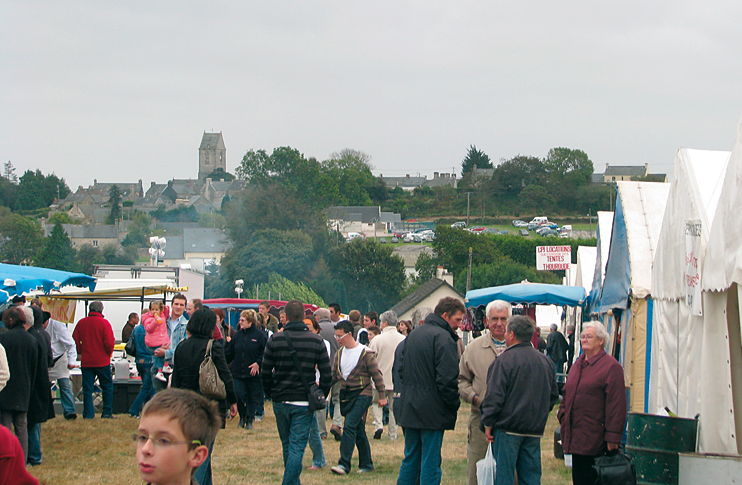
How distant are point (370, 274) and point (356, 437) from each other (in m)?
72.2

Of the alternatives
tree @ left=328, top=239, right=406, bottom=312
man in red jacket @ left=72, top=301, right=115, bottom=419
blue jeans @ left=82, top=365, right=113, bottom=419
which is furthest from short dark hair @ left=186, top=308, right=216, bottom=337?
tree @ left=328, top=239, right=406, bottom=312

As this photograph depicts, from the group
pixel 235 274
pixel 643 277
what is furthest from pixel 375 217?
pixel 643 277

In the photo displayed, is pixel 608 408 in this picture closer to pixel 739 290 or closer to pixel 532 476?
pixel 532 476

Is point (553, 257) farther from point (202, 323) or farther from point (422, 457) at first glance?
point (202, 323)

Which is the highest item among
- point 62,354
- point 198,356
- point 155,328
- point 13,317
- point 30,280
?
point 30,280

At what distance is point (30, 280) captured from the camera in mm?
9953

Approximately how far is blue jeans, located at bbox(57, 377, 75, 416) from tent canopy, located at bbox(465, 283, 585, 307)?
25.8 feet

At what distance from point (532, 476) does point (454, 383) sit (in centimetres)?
94

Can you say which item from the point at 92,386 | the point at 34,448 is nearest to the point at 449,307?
the point at 34,448

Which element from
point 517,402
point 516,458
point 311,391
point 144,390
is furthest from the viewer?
point 144,390

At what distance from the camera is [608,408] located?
6.25 m

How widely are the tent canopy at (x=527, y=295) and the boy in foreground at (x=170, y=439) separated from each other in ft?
42.9

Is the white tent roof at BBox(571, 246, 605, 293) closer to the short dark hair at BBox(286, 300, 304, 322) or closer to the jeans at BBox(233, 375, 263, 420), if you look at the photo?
the jeans at BBox(233, 375, 263, 420)

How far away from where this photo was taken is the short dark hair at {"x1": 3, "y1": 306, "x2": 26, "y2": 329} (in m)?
7.47
